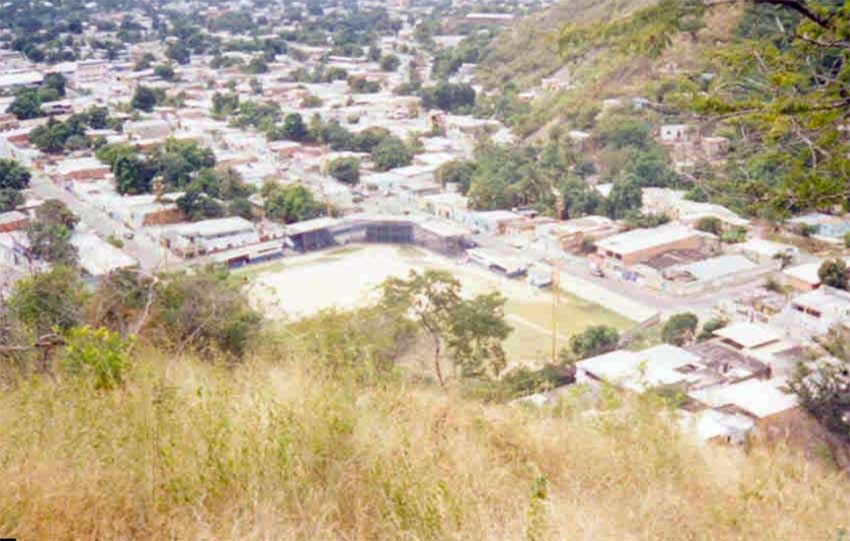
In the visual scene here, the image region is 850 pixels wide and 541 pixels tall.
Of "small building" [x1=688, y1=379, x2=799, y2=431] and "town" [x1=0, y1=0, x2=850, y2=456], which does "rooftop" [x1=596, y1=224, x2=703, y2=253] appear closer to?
"town" [x1=0, y1=0, x2=850, y2=456]

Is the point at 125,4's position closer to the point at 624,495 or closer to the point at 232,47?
the point at 232,47

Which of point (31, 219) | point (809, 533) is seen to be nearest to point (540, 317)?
point (31, 219)

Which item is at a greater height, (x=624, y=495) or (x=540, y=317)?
(x=624, y=495)

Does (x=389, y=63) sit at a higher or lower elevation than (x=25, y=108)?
lower

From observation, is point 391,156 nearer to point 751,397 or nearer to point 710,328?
point 710,328

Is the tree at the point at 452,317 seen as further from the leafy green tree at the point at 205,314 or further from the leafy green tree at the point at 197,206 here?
the leafy green tree at the point at 197,206

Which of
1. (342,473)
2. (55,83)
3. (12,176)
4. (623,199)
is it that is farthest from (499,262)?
(55,83)
